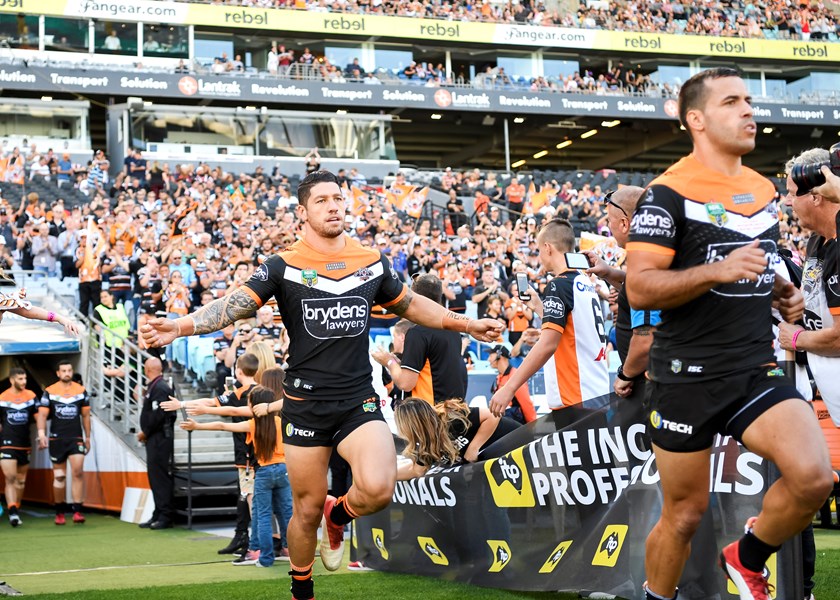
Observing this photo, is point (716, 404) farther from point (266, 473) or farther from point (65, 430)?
point (65, 430)

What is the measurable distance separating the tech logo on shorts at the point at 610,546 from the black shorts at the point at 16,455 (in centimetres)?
1059

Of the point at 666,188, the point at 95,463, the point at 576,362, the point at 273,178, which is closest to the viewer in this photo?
the point at 666,188

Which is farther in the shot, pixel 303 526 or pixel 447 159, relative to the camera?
pixel 447 159

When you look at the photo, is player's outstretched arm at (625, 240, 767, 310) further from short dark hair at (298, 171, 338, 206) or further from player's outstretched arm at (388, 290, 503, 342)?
short dark hair at (298, 171, 338, 206)

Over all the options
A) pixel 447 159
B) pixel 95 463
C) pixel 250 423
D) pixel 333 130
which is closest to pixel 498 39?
pixel 447 159

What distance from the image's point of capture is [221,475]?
1352cm

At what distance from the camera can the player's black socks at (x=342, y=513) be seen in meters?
6.05

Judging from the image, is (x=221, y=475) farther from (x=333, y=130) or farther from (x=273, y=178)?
(x=333, y=130)

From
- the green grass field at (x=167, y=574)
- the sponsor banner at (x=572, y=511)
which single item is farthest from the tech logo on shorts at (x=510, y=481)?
the green grass field at (x=167, y=574)

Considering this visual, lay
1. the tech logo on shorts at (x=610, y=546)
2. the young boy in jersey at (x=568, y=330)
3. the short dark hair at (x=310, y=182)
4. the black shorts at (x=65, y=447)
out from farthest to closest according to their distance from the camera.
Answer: the black shorts at (x=65, y=447), the young boy in jersey at (x=568, y=330), the short dark hair at (x=310, y=182), the tech logo on shorts at (x=610, y=546)

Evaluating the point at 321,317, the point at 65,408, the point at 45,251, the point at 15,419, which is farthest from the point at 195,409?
the point at 45,251

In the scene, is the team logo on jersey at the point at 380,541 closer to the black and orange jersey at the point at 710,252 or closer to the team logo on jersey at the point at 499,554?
the team logo on jersey at the point at 499,554

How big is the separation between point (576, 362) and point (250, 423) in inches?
145

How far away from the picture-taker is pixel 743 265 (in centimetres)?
400
